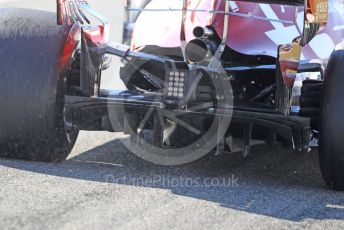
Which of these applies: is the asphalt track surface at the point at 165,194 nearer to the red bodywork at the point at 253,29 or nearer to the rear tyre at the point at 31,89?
the rear tyre at the point at 31,89

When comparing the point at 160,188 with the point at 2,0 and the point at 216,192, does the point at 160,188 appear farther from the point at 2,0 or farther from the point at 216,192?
the point at 2,0

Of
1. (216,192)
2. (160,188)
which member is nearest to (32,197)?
(160,188)

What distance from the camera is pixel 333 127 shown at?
5.01 meters

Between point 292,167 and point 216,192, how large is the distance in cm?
128

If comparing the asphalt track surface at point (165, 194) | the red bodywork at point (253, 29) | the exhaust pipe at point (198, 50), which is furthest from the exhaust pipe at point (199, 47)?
the asphalt track surface at point (165, 194)

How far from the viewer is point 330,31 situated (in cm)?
625

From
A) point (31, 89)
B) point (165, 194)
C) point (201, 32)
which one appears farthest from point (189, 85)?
point (31, 89)

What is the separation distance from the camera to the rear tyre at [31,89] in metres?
5.41

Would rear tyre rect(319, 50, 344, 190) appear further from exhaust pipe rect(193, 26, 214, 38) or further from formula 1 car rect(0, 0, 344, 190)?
exhaust pipe rect(193, 26, 214, 38)

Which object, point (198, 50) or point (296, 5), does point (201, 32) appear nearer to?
point (198, 50)

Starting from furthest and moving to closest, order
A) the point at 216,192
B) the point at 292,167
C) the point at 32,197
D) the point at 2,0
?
1. the point at 2,0
2. the point at 292,167
3. the point at 216,192
4. the point at 32,197

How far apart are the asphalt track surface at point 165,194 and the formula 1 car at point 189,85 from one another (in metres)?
0.23

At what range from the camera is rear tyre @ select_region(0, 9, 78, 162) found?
5.41 m

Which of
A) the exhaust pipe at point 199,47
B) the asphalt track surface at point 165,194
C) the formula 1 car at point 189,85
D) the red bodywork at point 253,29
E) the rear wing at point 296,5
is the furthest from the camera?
the red bodywork at point 253,29
